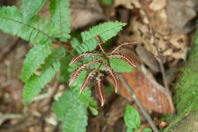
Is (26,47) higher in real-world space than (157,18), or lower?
higher

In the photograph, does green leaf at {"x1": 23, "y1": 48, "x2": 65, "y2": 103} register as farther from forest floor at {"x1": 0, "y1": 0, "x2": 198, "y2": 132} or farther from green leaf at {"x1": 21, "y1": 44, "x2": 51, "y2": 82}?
Answer: forest floor at {"x1": 0, "y1": 0, "x2": 198, "y2": 132}

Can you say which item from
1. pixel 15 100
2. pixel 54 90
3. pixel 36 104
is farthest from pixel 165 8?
pixel 15 100

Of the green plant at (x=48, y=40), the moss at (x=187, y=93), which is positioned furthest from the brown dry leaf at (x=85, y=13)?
the moss at (x=187, y=93)

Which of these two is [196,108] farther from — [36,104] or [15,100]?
[15,100]

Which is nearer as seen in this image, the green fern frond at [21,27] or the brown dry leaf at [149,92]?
the green fern frond at [21,27]

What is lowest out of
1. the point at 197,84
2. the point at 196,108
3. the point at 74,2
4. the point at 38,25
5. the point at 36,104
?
the point at 196,108

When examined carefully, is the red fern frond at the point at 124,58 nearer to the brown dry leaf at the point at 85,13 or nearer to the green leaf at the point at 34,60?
the green leaf at the point at 34,60
